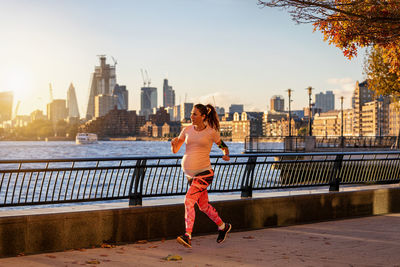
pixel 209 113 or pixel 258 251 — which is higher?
pixel 209 113

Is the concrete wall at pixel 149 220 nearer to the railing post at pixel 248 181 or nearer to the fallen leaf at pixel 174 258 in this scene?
the railing post at pixel 248 181

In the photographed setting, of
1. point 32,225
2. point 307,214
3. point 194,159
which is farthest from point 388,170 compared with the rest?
point 32,225

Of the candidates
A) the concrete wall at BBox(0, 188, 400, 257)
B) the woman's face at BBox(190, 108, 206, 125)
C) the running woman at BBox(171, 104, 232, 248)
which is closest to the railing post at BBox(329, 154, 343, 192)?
the concrete wall at BBox(0, 188, 400, 257)

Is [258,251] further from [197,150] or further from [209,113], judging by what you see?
[209,113]

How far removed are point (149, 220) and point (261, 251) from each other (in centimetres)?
198

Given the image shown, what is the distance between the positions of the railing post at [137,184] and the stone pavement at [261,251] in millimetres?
707

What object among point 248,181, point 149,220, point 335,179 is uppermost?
point 248,181

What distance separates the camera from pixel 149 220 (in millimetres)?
9781

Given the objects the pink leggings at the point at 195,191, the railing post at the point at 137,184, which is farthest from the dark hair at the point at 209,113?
→ the railing post at the point at 137,184

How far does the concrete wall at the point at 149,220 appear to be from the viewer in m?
8.49

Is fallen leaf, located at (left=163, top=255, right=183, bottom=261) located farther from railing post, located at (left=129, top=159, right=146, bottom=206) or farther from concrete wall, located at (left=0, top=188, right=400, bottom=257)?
railing post, located at (left=129, top=159, right=146, bottom=206)

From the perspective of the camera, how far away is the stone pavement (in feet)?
26.5

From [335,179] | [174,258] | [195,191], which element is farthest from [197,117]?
[335,179]

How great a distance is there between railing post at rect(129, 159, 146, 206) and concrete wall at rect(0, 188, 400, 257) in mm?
215
